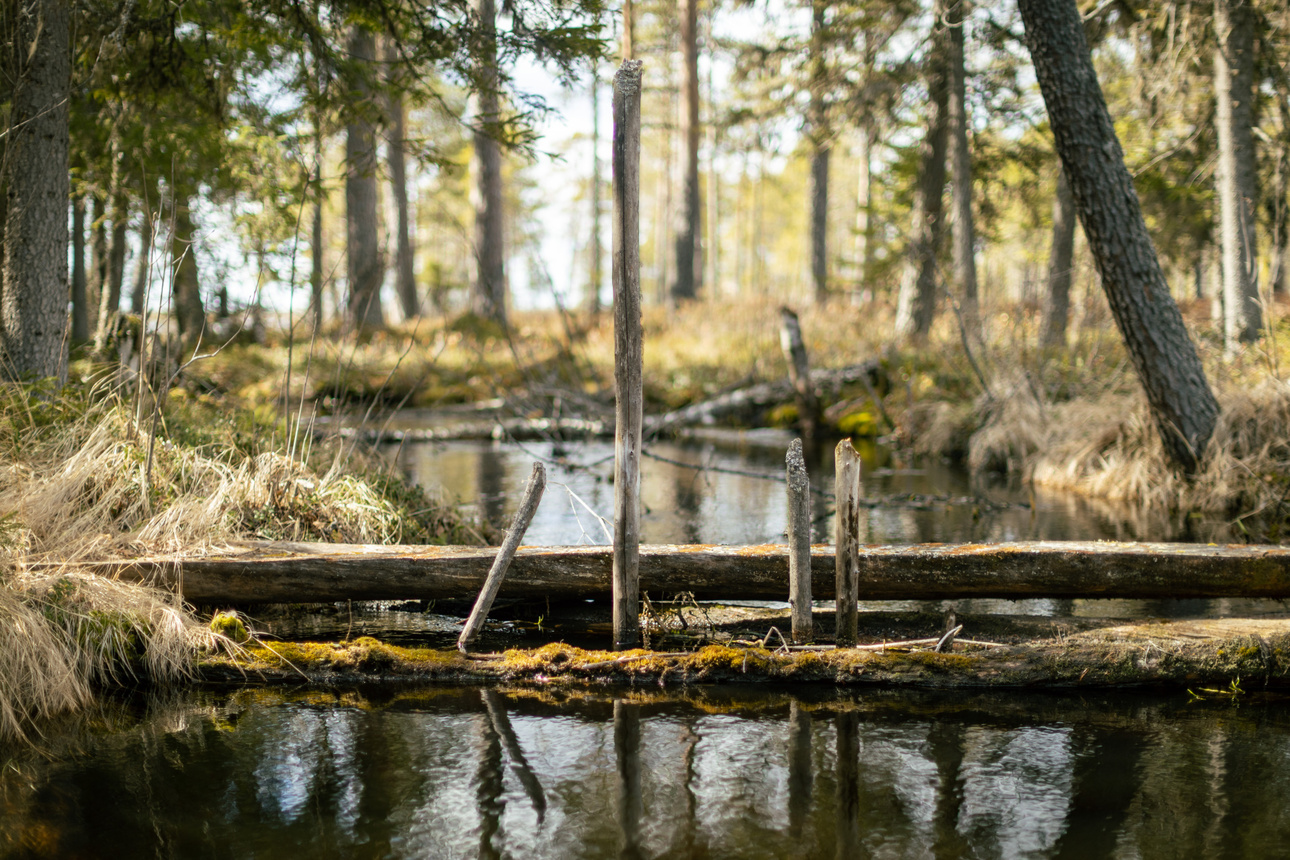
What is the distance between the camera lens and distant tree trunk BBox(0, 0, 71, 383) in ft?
21.4

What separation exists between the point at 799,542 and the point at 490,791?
6.37 feet

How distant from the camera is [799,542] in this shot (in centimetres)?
499

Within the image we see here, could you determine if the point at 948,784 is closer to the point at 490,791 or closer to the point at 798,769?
the point at 798,769

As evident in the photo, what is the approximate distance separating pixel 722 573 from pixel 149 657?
121 inches

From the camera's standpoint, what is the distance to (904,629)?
565cm

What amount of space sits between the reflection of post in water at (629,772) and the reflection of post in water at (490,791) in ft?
1.56

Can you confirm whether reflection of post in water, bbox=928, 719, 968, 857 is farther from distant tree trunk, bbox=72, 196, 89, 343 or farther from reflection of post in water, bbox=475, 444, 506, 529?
distant tree trunk, bbox=72, 196, 89, 343

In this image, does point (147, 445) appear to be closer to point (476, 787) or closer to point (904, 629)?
point (476, 787)

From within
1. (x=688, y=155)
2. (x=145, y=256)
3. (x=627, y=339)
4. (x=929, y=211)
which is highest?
(x=688, y=155)

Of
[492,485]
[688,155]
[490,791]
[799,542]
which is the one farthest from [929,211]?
[490,791]

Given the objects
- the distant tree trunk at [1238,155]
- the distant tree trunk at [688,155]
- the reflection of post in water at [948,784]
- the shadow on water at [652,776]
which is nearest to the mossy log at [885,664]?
the shadow on water at [652,776]

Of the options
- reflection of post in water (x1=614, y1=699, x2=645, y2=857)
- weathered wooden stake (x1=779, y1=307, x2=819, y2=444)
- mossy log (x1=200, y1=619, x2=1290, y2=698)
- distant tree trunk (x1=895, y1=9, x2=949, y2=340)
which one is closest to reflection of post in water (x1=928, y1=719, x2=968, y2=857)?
mossy log (x1=200, y1=619, x2=1290, y2=698)

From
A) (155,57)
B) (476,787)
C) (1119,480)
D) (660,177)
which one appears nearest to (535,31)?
(155,57)

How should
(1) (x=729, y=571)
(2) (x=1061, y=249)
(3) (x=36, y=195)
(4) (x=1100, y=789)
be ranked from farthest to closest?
1. (2) (x=1061, y=249)
2. (3) (x=36, y=195)
3. (1) (x=729, y=571)
4. (4) (x=1100, y=789)
